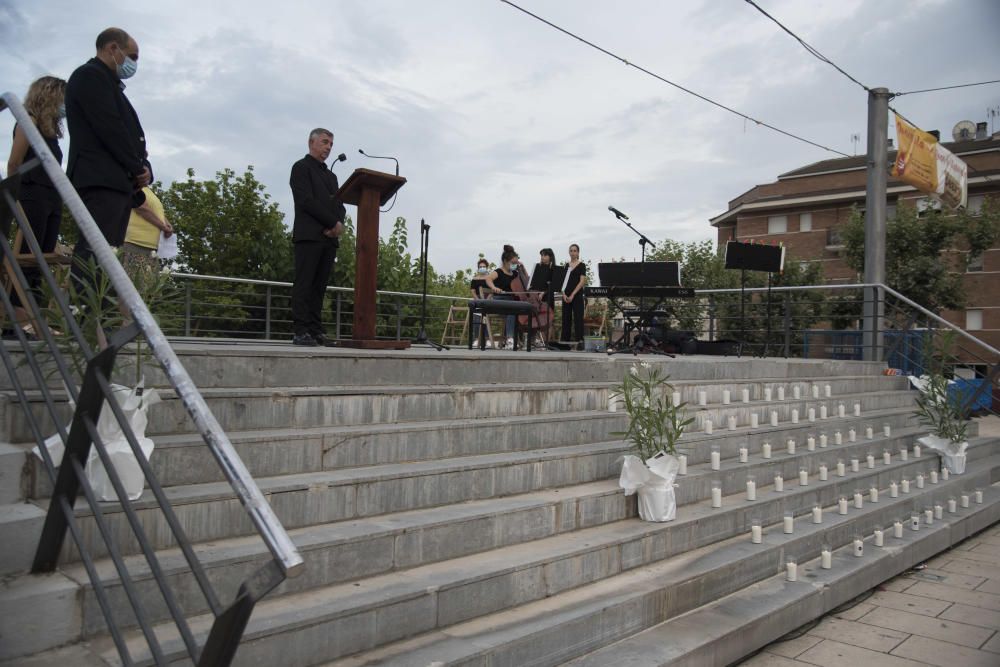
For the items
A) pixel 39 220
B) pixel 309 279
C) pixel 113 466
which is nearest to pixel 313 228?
pixel 309 279

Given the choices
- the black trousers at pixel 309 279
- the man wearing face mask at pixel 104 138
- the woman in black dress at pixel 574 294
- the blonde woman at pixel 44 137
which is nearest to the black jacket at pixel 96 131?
the man wearing face mask at pixel 104 138

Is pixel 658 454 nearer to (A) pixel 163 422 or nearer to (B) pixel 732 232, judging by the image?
(A) pixel 163 422

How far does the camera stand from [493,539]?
339 centimetres

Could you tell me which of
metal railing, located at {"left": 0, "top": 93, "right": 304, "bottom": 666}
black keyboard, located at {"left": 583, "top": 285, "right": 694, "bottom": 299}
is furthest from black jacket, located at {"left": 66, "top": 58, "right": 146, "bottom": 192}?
black keyboard, located at {"left": 583, "top": 285, "right": 694, "bottom": 299}

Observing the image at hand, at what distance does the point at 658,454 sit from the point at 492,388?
1.11 metres

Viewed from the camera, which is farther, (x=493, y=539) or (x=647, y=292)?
(x=647, y=292)

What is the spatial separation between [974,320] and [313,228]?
35415 mm

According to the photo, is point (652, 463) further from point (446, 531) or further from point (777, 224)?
point (777, 224)

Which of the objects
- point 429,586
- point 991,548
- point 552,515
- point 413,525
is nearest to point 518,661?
point 429,586

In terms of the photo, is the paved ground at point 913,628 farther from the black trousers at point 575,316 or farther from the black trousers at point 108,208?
the black trousers at point 575,316

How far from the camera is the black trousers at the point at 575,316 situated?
32.9ft

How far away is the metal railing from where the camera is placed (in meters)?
1.44

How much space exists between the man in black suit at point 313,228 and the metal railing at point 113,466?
8.91 feet

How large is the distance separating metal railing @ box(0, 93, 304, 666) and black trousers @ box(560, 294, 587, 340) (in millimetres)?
7748
